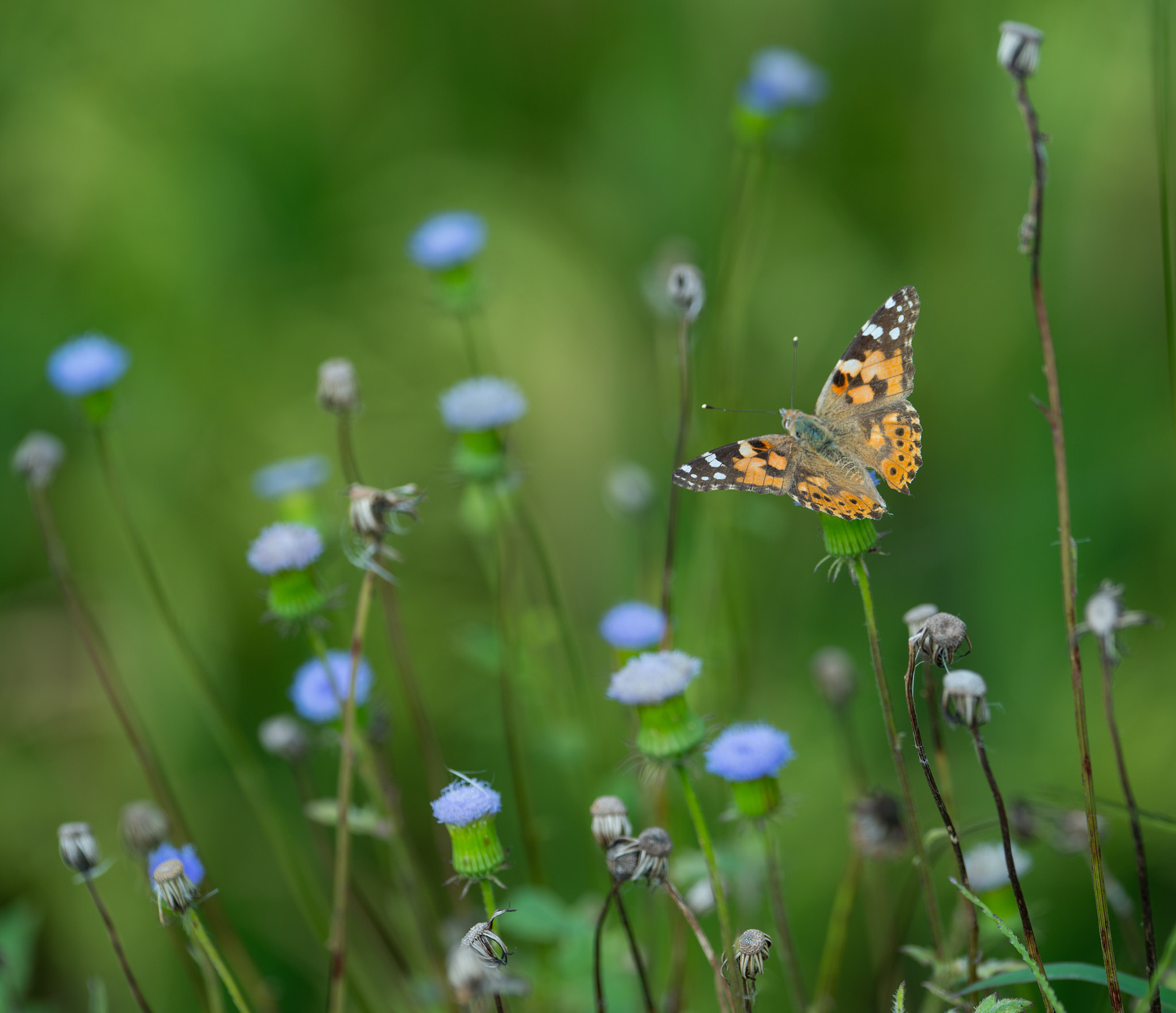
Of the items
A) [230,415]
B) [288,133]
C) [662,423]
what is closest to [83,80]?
[288,133]

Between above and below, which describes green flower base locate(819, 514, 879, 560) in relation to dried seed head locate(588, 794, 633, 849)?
above

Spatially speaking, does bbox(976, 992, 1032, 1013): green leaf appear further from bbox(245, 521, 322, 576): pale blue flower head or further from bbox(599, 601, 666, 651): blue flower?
bbox(245, 521, 322, 576): pale blue flower head

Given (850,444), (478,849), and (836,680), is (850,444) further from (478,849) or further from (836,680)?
(478,849)

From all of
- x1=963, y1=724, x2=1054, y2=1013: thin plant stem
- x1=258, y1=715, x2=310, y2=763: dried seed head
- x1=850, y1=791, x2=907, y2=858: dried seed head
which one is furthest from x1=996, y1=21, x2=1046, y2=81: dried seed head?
x1=258, y1=715, x2=310, y2=763: dried seed head

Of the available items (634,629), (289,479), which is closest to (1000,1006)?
(634,629)

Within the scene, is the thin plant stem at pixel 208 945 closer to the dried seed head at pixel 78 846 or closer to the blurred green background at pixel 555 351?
the dried seed head at pixel 78 846

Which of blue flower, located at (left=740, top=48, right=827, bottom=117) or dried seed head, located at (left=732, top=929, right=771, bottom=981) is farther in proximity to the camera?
blue flower, located at (left=740, top=48, right=827, bottom=117)
